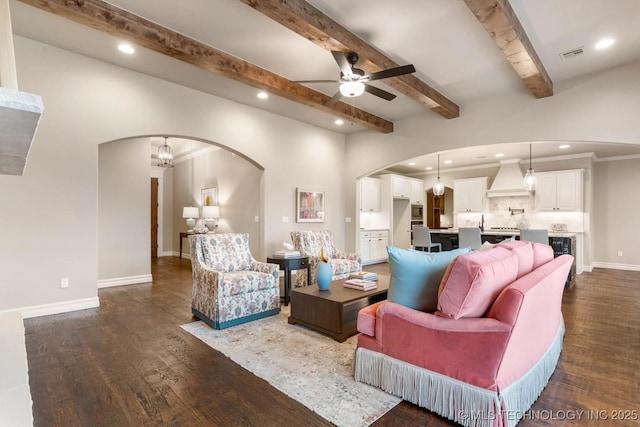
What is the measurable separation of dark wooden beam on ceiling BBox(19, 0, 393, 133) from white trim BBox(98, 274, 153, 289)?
3.87m

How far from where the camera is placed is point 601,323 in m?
3.61

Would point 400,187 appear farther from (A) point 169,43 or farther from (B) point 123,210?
(A) point 169,43

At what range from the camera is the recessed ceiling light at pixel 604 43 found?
3542 mm

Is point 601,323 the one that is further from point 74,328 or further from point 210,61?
Result: point 74,328

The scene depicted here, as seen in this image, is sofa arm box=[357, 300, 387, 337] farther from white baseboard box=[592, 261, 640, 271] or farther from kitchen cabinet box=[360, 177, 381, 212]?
white baseboard box=[592, 261, 640, 271]

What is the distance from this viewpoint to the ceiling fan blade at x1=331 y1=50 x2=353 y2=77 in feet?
10.5

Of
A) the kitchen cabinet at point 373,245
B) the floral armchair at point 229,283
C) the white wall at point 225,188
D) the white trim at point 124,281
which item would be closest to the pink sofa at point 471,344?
the floral armchair at point 229,283

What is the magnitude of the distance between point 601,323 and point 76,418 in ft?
16.1

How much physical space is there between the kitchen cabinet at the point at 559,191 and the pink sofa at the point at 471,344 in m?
6.39

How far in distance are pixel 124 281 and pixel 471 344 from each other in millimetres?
5646

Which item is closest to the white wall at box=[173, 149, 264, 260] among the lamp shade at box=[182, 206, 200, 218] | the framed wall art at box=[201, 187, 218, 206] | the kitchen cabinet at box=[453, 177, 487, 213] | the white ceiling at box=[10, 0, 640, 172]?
the framed wall art at box=[201, 187, 218, 206]

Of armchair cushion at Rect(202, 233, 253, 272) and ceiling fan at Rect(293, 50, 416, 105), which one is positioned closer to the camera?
ceiling fan at Rect(293, 50, 416, 105)

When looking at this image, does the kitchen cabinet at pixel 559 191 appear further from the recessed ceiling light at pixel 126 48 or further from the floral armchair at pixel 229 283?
the recessed ceiling light at pixel 126 48

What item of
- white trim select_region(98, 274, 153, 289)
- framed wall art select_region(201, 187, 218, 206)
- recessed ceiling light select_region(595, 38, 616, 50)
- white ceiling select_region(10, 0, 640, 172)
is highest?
white ceiling select_region(10, 0, 640, 172)
